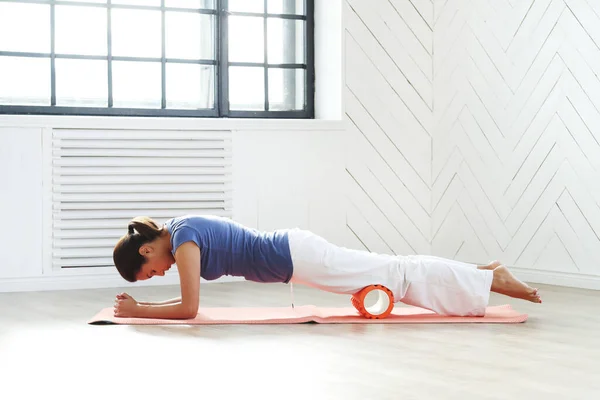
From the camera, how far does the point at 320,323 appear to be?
308cm

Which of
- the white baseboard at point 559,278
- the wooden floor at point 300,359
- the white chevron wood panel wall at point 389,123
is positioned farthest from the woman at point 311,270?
the white chevron wood panel wall at point 389,123

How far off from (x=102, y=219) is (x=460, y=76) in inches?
82.8

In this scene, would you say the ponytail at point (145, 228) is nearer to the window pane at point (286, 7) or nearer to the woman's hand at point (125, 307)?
the woman's hand at point (125, 307)

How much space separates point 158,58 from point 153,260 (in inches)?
79.2

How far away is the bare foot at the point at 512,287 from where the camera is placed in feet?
10.1

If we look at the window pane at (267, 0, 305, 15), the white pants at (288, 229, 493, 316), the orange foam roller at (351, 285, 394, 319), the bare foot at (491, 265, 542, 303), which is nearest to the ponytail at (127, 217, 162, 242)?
the white pants at (288, 229, 493, 316)

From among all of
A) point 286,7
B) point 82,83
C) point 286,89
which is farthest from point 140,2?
point 286,89

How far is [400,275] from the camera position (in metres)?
3.12

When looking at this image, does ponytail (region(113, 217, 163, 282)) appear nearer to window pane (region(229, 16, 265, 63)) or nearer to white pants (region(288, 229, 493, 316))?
white pants (region(288, 229, 493, 316))

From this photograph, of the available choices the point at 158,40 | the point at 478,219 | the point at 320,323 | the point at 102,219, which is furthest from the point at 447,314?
the point at 158,40

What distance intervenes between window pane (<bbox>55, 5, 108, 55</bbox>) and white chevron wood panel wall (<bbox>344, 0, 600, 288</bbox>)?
134 cm

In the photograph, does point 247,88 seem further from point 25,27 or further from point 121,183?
point 25,27

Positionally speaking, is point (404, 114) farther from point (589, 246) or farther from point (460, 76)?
point (589, 246)

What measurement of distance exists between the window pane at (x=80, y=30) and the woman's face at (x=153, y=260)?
1.95 meters
